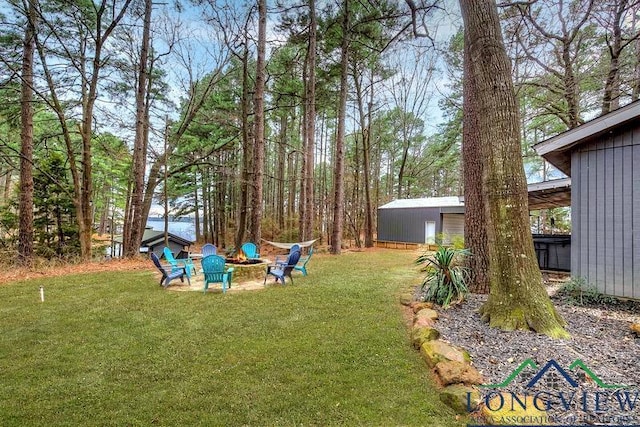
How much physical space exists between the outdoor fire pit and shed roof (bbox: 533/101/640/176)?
551 centimetres

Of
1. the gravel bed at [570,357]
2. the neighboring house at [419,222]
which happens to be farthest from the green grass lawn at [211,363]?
the neighboring house at [419,222]

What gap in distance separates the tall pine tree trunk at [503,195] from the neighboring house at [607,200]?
2.01 metres

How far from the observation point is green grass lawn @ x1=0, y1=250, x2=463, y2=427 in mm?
1946

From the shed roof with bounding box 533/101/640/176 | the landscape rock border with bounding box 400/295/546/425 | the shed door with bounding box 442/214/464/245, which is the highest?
the shed roof with bounding box 533/101/640/176

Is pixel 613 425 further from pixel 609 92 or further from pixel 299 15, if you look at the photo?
pixel 299 15

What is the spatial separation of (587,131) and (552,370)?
3786mm

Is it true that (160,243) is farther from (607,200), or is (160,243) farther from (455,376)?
(607,200)

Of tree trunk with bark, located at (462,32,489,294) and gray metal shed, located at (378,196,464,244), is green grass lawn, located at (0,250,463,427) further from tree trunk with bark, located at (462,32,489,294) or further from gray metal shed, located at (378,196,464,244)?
gray metal shed, located at (378,196,464,244)

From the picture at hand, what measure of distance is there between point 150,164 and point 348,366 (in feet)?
33.8

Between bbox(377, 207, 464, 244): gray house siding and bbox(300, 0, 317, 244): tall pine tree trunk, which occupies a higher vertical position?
bbox(300, 0, 317, 244): tall pine tree trunk

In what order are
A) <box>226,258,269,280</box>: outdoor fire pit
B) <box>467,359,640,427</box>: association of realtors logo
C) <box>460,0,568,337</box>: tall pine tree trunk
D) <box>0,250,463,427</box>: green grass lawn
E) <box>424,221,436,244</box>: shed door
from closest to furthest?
<box>467,359,640,427</box>: association of realtors logo, <box>0,250,463,427</box>: green grass lawn, <box>460,0,568,337</box>: tall pine tree trunk, <box>226,258,269,280</box>: outdoor fire pit, <box>424,221,436,244</box>: shed door

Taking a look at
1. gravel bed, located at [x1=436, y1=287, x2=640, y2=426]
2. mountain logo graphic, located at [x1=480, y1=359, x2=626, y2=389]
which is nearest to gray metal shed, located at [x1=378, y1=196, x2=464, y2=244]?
gravel bed, located at [x1=436, y1=287, x2=640, y2=426]

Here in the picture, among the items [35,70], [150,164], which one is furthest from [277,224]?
[35,70]

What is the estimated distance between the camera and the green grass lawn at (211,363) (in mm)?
1946
